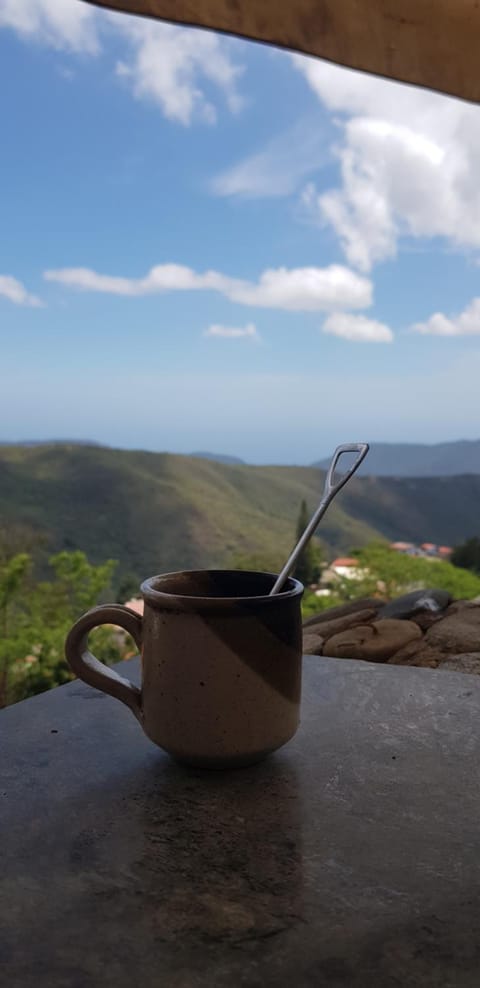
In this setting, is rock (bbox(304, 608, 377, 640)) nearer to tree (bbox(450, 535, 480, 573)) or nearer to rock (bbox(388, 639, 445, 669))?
rock (bbox(388, 639, 445, 669))

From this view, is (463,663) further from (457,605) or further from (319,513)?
(319,513)

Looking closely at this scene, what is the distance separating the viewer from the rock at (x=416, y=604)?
1850 mm

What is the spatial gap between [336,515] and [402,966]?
39050mm

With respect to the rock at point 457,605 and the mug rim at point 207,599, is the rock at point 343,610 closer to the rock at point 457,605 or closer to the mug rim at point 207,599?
the rock at point 457,605

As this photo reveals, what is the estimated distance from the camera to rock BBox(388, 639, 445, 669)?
1.49 meters

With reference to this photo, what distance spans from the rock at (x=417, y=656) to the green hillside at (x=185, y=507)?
26284 millimetres

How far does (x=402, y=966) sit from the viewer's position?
0.44 metres

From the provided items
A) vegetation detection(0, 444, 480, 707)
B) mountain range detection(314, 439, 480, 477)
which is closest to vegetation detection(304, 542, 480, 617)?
vegetation detection(0, 444, 480, 707)

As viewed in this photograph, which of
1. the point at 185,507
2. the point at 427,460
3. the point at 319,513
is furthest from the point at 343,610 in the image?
the point at 427,460

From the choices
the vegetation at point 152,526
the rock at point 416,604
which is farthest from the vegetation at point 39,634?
the rock at point 416,604

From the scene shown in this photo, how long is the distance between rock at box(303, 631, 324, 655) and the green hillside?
26.1 metres

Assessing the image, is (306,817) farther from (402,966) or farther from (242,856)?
(402,966)

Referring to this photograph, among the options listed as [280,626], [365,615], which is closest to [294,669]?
[280,626]

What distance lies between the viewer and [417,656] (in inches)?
60.2
